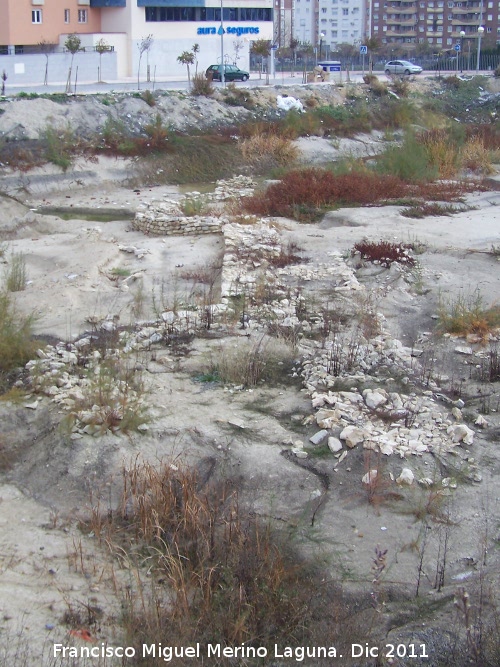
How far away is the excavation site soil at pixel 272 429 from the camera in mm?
6426

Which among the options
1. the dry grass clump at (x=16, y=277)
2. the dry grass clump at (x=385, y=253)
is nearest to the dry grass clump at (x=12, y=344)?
the dry grass clump at (x=16, y=277)

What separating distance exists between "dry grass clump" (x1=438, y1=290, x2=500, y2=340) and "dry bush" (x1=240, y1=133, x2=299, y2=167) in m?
16.3

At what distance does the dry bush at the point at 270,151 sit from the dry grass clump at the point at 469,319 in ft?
53.4

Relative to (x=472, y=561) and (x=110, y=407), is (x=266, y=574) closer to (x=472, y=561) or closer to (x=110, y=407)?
(x=472, y=561)

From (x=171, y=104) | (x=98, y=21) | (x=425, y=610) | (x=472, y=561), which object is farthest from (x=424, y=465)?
(x=98, y=21)

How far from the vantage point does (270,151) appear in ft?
93.2

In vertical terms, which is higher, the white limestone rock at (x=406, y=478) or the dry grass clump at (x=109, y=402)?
the dry grass clump at (x=109, y=402)

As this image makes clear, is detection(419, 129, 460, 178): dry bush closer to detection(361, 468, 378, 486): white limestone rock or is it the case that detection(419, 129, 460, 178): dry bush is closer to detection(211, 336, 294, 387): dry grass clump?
detection(211, 336, 294, 387): dry grass clump

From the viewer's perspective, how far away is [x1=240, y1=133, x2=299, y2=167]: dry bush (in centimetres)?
2806

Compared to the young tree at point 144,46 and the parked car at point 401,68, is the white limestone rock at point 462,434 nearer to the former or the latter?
the young tree at point 144,46

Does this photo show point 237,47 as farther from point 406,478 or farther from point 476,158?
point 406,478

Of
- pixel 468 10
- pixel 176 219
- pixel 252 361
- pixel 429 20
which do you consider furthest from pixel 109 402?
pixel 429 20

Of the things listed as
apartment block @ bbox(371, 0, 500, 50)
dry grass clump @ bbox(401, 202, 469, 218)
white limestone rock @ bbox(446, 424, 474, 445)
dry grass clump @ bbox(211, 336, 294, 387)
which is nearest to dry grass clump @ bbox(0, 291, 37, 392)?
dry grass clump @ bbox(211, 336, 294, 387)

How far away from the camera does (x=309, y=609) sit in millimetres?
6266
